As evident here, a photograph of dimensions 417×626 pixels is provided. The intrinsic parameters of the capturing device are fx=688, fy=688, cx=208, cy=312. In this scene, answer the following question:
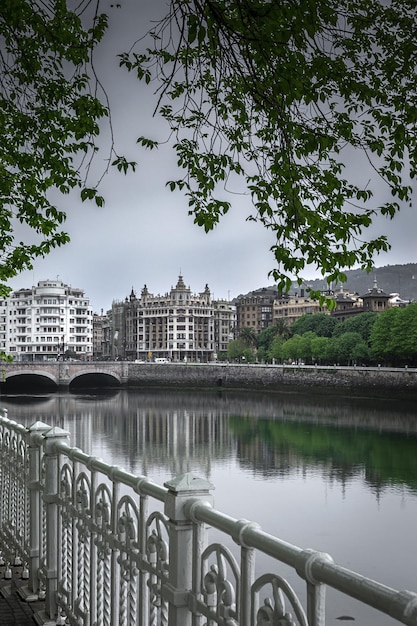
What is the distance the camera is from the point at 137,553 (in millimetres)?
3379

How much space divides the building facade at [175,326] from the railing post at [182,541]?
10705 centimetres

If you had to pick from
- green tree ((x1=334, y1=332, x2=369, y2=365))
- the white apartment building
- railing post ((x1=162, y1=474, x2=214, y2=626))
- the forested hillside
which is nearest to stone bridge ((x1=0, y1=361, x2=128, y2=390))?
the white apartment building

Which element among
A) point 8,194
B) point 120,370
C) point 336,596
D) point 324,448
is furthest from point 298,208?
point 120,370

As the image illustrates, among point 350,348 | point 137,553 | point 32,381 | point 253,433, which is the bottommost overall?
point 253,433

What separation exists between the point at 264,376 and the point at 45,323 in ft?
136

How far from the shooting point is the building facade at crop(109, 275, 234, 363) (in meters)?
112

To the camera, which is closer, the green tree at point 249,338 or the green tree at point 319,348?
the green tree at point 319,348

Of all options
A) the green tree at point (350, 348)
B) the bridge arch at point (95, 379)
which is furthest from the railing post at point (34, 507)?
the bridge arch at point (95, 379)

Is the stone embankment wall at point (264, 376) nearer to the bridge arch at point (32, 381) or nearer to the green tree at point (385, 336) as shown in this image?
the green tree at point (385, 336)

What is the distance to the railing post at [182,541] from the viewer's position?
2918 mm

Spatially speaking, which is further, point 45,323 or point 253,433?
point 45,323

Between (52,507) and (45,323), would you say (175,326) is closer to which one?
(45,323)

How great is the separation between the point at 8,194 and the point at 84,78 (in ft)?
6.87

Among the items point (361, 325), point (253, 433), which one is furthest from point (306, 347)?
point (253, 433)
